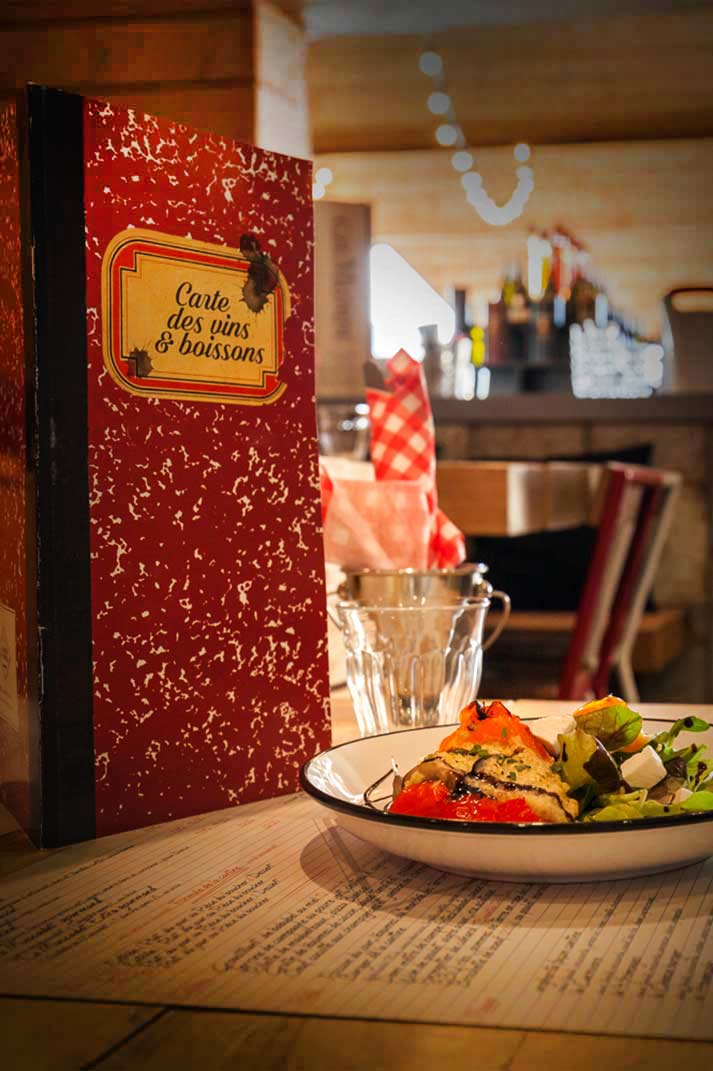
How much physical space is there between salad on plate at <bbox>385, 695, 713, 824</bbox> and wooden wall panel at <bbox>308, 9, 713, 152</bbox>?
134 inches

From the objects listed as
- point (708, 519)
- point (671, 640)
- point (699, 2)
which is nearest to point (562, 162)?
point (699, 2)

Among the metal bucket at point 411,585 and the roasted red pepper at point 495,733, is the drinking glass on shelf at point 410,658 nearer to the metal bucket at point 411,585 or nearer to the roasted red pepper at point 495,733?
the metal bucket at point 411,585

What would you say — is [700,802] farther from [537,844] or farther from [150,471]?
[150,471]

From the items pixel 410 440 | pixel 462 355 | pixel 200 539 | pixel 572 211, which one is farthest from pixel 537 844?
pixel 572 211

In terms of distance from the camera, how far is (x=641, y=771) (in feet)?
1.84

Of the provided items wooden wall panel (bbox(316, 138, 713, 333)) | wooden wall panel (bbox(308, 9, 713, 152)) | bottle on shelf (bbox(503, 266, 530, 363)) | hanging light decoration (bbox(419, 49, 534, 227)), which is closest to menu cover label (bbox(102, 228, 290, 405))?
bottle on shelf (bbox(503, 266, 530, 363))

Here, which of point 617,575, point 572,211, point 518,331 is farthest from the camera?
point 572,211

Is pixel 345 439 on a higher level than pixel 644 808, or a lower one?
higher

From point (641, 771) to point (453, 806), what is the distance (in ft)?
0.34

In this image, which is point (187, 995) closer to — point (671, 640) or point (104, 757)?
point (104, 757)

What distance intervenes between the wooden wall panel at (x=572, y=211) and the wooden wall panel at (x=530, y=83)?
134 millimetres

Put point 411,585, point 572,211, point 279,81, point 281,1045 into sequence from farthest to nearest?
point 572,211
point 279,81
point 411,585
point 281,1045

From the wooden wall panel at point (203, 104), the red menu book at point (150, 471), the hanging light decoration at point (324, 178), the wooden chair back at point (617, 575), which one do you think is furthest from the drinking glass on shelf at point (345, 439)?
the hanging light decoration at point (324, 178)

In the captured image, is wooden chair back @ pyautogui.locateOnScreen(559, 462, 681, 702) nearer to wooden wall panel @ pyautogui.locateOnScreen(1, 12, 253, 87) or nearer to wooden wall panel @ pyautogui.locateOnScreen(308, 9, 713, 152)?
wooden wall panel @ pyautogui.locateOnScreen(1, 12, 253, 87)
